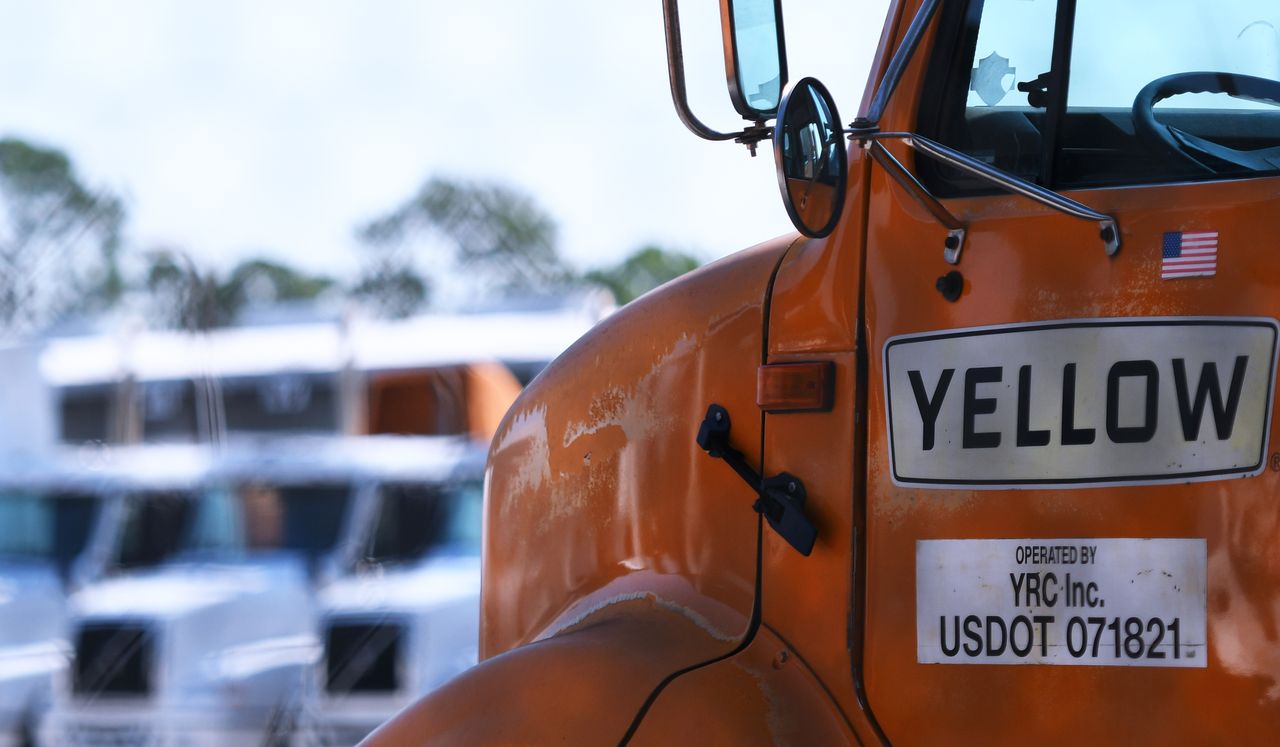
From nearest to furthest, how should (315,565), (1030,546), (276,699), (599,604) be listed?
(1030,546) < (599,604) < (276,699) < (315,565)

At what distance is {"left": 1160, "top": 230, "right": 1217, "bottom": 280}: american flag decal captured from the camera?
2.21 meters

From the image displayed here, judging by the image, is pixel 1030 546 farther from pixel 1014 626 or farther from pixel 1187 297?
pixel 1187 297

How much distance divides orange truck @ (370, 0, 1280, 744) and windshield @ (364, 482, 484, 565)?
7.32m

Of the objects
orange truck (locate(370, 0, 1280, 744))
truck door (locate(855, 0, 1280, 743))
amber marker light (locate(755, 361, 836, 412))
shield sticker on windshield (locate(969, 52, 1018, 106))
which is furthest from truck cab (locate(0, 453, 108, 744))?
shield sticker on windshield (locate(969, 52, 1018, 106))

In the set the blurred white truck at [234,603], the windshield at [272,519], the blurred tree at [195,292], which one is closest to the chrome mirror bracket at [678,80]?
the blurred white truck at [234,603]

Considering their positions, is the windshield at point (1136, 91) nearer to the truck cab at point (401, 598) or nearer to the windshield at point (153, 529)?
the truck cab at point (401, 598)

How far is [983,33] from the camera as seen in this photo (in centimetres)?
253

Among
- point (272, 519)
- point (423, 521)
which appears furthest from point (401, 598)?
point (272, 519)

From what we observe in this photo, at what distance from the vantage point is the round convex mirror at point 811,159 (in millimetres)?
2311

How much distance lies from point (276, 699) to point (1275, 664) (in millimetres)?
8279

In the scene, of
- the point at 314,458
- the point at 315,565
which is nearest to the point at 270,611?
the point at 315,565

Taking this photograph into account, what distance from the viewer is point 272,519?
10664mm

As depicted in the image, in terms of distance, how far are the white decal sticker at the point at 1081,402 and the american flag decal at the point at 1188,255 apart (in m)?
0.07

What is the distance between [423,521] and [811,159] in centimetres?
809
